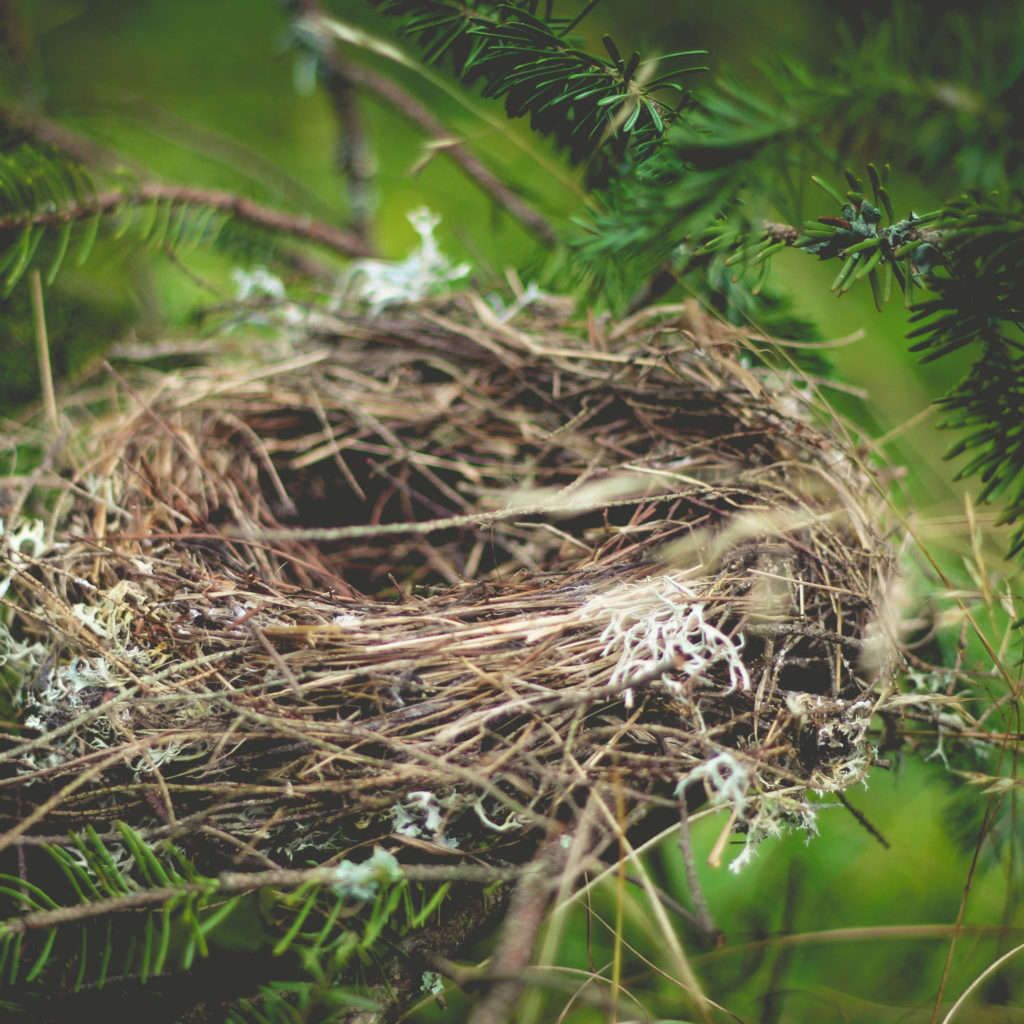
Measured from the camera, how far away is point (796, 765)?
535 millimetres

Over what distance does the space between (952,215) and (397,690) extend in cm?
51

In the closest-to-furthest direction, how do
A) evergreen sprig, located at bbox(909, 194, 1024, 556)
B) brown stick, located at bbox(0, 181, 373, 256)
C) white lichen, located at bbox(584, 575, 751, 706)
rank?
1. evergreen sprig, located at bbox(909, 194, 1024, 556)
2. white lichen, located at bbox(584, 575, 751, 706)
3. brown stick, located at bbox(0, 181, 373, 256)

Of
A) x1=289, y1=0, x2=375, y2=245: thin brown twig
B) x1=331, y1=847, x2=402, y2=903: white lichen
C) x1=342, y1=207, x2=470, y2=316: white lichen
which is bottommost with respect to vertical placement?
x1=331, y1=847, x2=402, y2=903: white lichen

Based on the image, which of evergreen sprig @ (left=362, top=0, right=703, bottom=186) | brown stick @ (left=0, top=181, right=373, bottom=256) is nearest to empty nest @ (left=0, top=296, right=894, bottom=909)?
brown stick @ (left=0, top=181, right=373, bottom=256)

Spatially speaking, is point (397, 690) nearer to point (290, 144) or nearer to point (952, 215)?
point (952, 215)

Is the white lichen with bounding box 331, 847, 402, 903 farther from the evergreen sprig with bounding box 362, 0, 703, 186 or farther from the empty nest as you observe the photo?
the evergreen sprig with bounding box 362, 0, 703, 186

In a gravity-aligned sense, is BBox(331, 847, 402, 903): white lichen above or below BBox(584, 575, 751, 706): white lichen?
below

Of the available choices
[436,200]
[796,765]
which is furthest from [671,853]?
[436,200]

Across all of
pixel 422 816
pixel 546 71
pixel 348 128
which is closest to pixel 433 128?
pixel 348 128

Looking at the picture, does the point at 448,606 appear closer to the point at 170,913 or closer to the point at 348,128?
the point at 170,913

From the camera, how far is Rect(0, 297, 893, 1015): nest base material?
0.50 metres

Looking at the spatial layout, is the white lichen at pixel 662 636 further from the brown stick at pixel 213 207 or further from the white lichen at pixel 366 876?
the brown stick at pixel 213 207

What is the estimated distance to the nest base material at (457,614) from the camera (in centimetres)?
50

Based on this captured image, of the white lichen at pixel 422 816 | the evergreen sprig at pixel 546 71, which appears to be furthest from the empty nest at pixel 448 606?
the evergreen sprig at pixel 546 71
